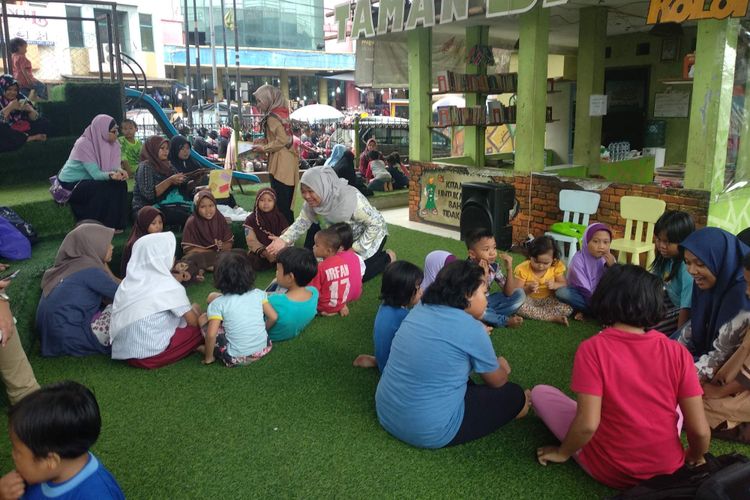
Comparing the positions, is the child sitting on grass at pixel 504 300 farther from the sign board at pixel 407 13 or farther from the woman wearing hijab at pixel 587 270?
the sign board at pixel 407 13

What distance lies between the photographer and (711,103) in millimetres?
5082

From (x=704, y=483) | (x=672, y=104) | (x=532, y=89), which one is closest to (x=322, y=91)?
(x=672, y=104)

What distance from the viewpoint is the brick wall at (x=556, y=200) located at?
17.4 feet

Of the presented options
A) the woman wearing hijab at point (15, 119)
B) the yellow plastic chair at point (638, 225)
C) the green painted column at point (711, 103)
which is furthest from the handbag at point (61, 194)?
the green painted column at point (711, 103)

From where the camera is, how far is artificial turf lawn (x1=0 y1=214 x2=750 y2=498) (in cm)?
252

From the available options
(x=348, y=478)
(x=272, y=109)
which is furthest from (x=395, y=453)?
(x=272, y=109)

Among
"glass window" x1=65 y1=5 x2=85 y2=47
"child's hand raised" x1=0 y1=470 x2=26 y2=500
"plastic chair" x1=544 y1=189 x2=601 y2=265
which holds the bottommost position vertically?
"child's hand raised" x1=0 y1=470 x2=26 y2=500

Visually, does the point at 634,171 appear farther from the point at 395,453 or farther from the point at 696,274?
the point at 395,453

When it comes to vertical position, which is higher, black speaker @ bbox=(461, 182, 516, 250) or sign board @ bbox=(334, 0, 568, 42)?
sign board @ bbox=(334, 0, 568, 42)

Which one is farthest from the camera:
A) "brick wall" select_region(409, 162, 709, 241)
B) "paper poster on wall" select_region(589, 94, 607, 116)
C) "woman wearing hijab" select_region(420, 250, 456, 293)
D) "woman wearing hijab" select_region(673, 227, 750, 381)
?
"paper poster on wall" select_region(589, 94, 607, 116)

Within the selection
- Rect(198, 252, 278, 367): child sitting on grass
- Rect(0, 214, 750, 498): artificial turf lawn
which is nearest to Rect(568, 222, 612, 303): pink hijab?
Rect(0, 214, 750, 498): artificial turf lawn

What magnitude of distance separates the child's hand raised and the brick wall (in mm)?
5433

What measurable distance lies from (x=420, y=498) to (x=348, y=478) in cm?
34

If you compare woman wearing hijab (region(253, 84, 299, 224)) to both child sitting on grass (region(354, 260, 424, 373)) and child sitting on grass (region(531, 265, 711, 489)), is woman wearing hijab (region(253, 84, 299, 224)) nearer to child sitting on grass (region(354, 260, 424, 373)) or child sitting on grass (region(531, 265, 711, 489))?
child sitting on grass (region(354, 260, 424, 373))
